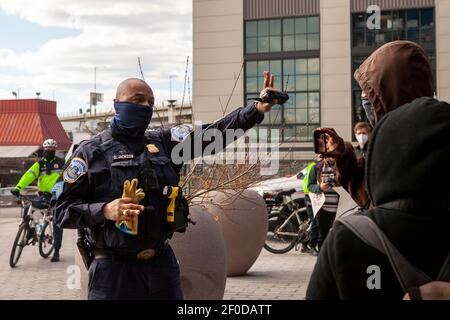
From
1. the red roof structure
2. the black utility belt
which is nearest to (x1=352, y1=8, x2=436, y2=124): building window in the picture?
the red roof structure

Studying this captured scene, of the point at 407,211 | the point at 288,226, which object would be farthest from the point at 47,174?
→ the point at 407,211

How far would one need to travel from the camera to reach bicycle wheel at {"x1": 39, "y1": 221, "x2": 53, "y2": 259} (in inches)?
491

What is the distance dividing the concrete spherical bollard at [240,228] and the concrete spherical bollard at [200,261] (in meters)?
2.76

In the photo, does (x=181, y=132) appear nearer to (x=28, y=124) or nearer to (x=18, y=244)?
(x=18, y=244)

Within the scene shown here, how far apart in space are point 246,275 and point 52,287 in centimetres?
270

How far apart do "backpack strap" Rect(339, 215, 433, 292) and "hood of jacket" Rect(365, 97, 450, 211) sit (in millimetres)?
99

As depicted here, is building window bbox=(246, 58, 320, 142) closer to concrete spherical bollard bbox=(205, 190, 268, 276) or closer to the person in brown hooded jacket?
concrete spherical bollard bbox=(205, 190, 268, 276)

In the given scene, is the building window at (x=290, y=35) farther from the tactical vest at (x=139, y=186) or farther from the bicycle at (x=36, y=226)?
the tactical vest at (x=139, y=186)

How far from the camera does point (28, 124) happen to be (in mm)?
50531

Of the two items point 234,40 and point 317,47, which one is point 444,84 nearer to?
point 317,47

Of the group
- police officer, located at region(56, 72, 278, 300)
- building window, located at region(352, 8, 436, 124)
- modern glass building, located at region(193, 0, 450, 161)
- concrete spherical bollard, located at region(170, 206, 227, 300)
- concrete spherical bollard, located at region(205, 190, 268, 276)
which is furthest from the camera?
modern glass building, located at region(193, 0, 450, 161)

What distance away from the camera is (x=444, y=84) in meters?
41.8

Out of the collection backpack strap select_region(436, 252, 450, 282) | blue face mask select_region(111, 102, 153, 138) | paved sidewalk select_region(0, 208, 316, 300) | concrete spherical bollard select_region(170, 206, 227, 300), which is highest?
blue face mask select_region(111, 102, 153, 138)

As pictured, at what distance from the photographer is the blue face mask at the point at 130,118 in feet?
14.0
